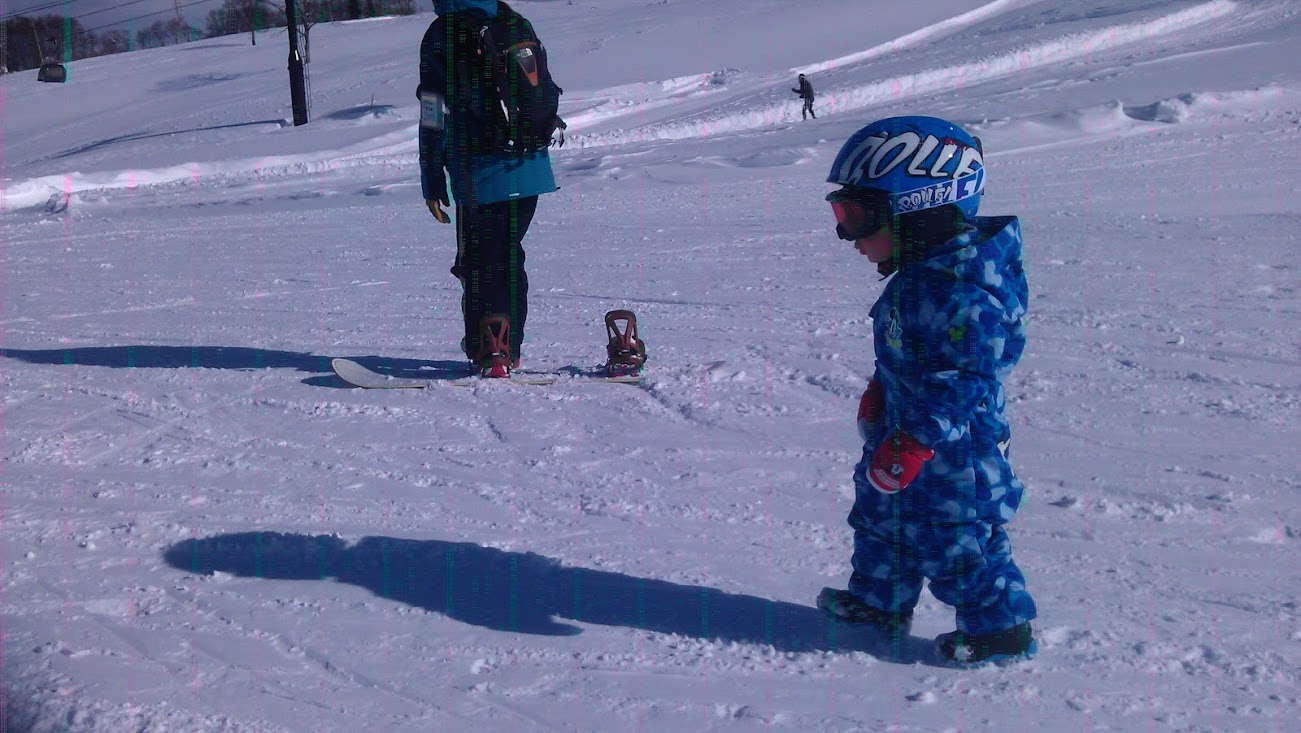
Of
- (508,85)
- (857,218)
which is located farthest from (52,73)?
(857,218)

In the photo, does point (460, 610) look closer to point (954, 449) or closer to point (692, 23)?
point (954, 449)

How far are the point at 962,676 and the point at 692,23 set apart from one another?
106 feet

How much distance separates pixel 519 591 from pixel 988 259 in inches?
56.6

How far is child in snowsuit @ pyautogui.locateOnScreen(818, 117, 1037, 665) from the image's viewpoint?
86.2 inches

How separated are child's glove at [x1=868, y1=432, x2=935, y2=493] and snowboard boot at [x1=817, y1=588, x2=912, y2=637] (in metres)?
→ 0.47

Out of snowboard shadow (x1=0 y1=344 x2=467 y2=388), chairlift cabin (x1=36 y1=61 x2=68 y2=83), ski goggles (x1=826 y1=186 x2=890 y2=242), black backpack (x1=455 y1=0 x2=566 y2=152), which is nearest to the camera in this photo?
ski goggles (x1=826 y1=186 x2=890 y2=242)

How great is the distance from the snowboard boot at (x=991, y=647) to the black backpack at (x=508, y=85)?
272 centimetres

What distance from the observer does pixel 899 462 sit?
2.18 m

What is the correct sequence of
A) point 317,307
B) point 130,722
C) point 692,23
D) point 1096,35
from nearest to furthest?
point 130,722 → point 317,307 → point 1096,35 → point 692,23

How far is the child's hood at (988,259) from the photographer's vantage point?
2225 millimetres

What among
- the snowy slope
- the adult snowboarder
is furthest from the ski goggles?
the adult snowboarder

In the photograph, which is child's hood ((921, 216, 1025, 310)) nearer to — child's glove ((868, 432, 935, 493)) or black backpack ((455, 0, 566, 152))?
child's glove ((868, 432, 935, 493))

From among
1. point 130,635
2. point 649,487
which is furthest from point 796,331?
point 130,635

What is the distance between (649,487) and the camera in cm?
355
